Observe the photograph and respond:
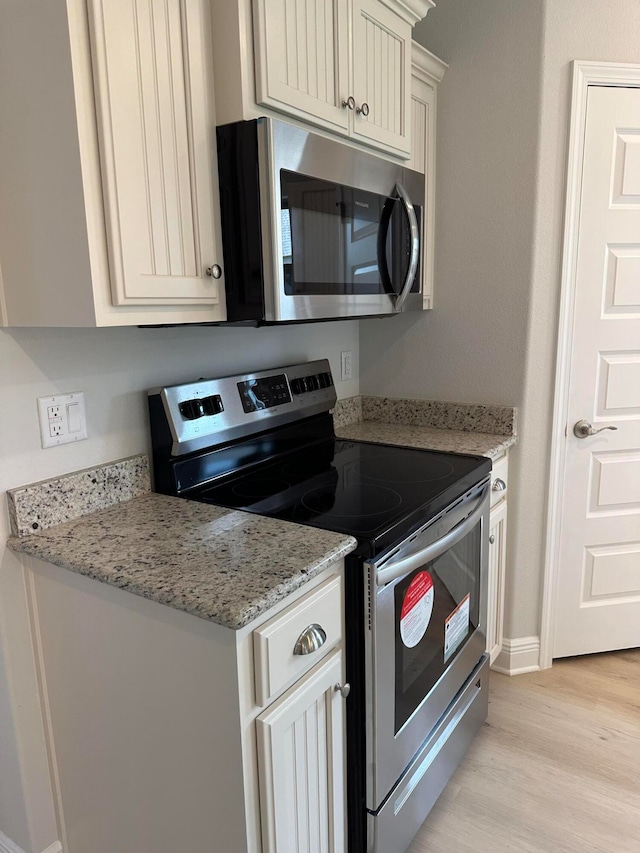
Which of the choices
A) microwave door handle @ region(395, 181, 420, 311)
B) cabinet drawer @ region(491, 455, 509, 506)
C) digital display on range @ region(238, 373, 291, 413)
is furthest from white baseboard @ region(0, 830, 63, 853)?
microwave door handle @ region(395, 181, 420, 311)

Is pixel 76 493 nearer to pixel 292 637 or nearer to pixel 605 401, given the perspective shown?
pixel 292 637

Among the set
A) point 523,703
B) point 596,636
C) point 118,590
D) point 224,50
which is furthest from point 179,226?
point 596,636

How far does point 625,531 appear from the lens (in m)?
2.34

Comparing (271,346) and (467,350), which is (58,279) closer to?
(271,346)

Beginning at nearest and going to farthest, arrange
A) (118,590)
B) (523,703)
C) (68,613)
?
(118,590)
(68,613)
(523,703)

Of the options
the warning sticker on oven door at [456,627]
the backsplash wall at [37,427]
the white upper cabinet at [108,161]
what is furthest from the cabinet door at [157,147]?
the warning sticker on oven door at [456,627]

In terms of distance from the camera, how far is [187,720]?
114cm

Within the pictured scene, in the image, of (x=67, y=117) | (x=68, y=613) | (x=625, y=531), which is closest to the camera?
(x=67, y=117)

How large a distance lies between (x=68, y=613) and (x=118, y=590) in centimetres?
20

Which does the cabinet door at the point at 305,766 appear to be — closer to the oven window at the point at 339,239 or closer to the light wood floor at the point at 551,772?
the light wood floor at the point at 551,772

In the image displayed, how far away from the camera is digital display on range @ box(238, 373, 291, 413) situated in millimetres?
1771

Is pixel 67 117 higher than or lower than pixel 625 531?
higher

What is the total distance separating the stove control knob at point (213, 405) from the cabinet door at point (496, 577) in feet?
3.29

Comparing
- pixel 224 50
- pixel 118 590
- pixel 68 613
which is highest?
pixel 224 50
